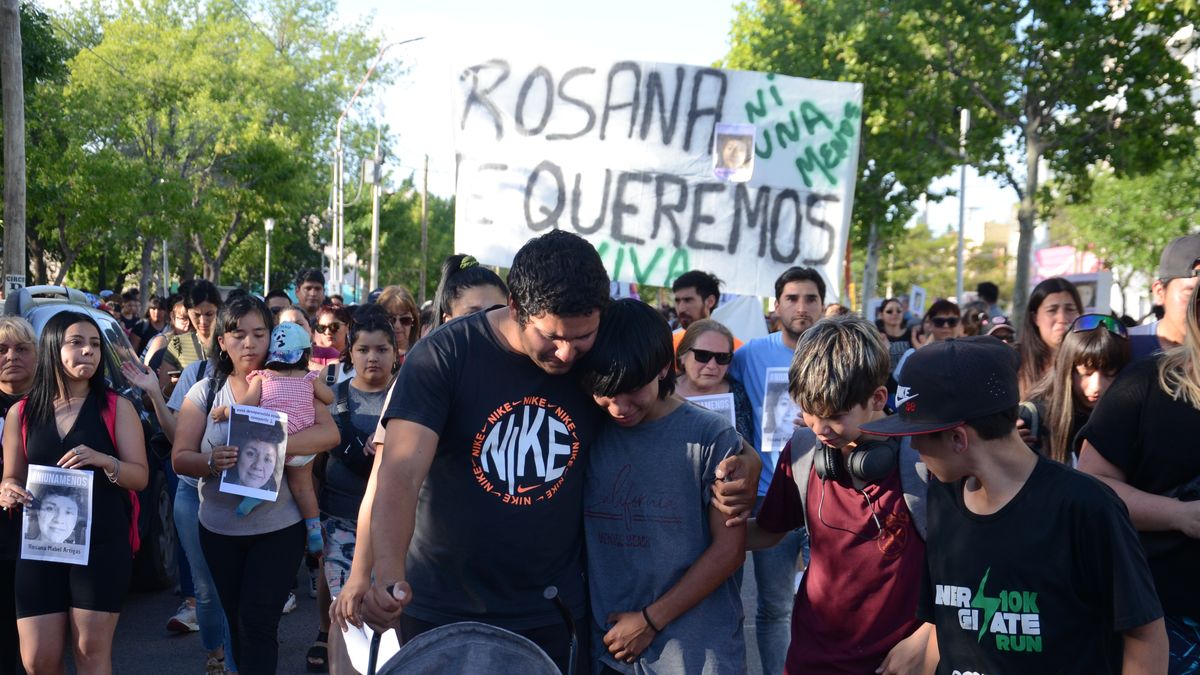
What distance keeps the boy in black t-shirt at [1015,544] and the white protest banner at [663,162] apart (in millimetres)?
5739

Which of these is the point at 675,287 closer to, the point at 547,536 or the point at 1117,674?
the point at 547,536

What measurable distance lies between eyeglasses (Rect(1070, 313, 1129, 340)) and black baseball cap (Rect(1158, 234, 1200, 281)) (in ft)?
1.37

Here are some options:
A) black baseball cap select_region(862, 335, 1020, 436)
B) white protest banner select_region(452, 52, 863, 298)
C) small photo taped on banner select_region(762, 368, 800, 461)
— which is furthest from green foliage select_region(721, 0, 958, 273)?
black baseball cap select_region(862, 335, 1020, 436)

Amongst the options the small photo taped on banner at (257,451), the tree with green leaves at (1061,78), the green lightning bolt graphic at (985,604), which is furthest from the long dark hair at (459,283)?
the tree with green leaves at (1061,78)

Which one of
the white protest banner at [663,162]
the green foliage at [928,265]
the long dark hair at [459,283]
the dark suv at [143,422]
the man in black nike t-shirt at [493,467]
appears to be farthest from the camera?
the green foliage at [928,265]

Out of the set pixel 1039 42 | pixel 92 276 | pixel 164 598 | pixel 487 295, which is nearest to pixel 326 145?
pixel 92 276

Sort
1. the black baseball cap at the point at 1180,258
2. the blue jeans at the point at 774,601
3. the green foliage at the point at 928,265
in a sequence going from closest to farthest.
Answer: the black baseball cap at the point at 1180,258 < the blue jeans at the point at 774,601 < the green foliage at the point at 928,265

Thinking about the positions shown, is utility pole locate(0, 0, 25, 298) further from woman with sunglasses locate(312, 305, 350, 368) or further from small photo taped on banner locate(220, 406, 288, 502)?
small photo taped on banner locate(220, 406, 288, 502)

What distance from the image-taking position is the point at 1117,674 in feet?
8.58

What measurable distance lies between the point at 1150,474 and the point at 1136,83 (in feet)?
60.9

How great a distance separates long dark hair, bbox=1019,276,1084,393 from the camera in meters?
5.59

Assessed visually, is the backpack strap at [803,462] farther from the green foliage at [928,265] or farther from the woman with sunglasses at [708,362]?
the green foliage at [928,265]

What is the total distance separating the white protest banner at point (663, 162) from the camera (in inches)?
331

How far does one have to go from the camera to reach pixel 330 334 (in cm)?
871
